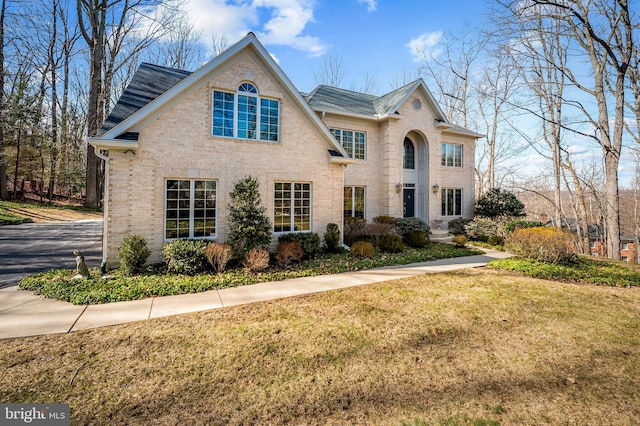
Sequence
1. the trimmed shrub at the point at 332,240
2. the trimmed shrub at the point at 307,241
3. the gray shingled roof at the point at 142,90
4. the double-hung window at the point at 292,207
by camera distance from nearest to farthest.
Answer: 1. the gray shingled roof at the point at 142,90
2. the trimmed shrub at the point at 307,241
3. the double-hung window at the point at 292,207
4. the trimmed shrub at the point at 332,240

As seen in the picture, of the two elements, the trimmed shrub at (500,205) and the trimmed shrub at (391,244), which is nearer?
the trimmed shrub at (391,244)

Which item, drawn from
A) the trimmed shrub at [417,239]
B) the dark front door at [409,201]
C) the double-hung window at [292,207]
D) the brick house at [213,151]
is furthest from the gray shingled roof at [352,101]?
the trimmed shrub at [417,239]

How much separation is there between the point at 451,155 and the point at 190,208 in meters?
17.4

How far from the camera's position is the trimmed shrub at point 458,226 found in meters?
17.7

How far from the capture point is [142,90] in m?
11.1

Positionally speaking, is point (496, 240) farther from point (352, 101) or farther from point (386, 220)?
point (352, 101)

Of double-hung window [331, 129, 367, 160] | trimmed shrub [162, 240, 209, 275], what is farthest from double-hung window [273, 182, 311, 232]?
double-hung window [331, 129, 367, 160]

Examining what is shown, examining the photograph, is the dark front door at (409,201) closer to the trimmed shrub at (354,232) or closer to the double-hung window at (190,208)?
the trimmed shrub at (354,232)

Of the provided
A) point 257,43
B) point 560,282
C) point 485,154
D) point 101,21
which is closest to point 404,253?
point 560,282

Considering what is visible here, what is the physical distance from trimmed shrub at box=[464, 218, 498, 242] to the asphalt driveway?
1787cm

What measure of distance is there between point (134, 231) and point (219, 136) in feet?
13.9

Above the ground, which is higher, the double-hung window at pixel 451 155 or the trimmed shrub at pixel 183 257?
the double-hung window at pixel 451 155

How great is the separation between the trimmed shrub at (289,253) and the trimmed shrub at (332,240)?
2.01 m

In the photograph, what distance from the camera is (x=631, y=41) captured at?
1316cm
